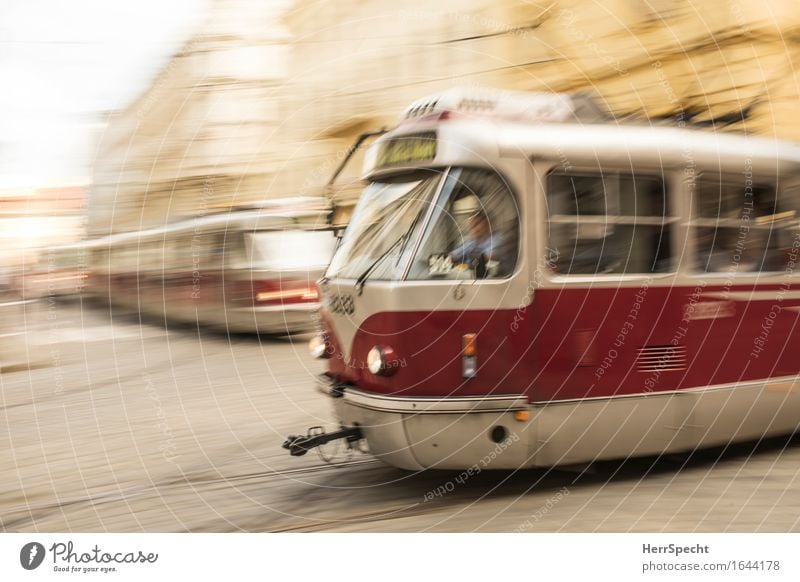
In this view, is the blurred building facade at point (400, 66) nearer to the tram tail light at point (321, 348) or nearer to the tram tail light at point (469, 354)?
the tram tail light at point (321, 348)

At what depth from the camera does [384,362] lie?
187 inches

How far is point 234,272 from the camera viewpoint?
10.1m

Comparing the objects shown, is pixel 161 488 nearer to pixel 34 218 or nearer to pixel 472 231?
pixel 34 218

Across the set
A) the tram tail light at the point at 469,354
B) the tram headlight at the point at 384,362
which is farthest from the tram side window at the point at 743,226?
the tram headlight at the point at 384,362

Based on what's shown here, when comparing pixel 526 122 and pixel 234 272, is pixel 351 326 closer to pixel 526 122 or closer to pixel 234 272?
pixel 526 122

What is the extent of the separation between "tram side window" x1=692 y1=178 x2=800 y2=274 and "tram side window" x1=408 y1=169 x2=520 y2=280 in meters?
1.37

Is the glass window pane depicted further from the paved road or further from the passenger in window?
the passenger in window

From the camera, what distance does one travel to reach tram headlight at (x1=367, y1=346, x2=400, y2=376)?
475 cm

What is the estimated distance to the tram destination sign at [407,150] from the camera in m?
4.97

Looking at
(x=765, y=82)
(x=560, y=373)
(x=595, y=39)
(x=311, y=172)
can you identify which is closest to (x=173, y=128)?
(x=311, y=172)

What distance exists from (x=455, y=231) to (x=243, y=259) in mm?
5444

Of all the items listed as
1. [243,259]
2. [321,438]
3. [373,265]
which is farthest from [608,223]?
[243,259]

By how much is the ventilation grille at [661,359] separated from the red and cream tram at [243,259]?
417 cm

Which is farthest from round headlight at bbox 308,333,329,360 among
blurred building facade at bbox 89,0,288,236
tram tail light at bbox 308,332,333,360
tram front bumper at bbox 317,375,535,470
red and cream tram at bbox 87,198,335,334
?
red and cream tram at bbox 87,198,335,334
